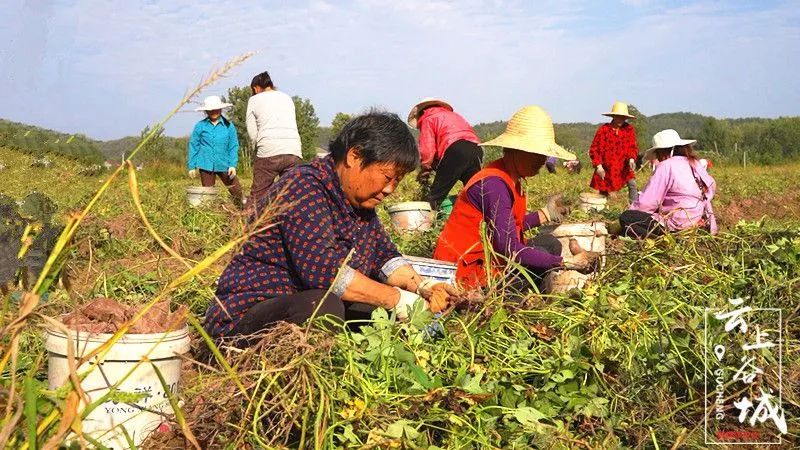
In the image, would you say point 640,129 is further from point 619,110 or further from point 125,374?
point 125,374

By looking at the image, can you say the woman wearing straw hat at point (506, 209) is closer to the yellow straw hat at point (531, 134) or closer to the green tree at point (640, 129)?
the yellow straw hat at point (531, 134)

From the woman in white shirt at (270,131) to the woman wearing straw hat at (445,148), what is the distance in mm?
1190

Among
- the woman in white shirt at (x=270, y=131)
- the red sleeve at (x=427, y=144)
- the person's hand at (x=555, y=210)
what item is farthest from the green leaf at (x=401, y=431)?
the woman in white shirt at (x=270, y=131)

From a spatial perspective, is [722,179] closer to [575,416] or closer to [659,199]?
[659,199]

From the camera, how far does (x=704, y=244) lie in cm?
333

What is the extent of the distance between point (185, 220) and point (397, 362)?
4685mm

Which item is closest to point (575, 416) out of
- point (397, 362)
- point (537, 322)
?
point (537, 322)

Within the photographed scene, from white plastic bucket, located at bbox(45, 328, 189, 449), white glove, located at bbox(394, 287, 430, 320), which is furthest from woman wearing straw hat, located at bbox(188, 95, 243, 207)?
white plastic bucket, located at bbox(45, 328, 189, 449)

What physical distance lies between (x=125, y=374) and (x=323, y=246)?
73cm

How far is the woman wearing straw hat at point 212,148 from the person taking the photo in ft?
24.7

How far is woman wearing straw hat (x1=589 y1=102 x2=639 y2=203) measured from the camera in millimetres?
8617

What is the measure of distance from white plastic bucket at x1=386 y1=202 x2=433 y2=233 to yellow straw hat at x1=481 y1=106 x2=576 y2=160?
6.26ft

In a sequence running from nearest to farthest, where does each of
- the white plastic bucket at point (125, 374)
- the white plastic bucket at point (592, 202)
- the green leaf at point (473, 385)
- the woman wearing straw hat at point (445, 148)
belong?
1. the green leaf at point (473, 385)
2. the white plastic bucket at point (125, 374)
3. the woman wearing straw hat at point (445, 148)
4. the white plastic bucket at point (592, 202)

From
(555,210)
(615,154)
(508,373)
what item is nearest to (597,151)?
(615,154)
